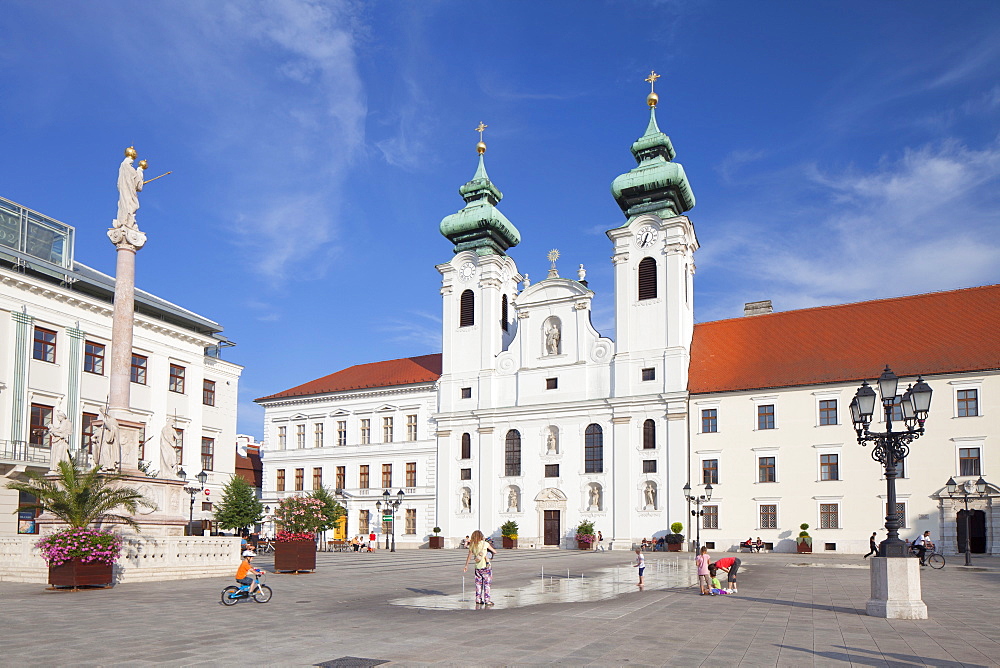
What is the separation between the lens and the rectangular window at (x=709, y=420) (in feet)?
153

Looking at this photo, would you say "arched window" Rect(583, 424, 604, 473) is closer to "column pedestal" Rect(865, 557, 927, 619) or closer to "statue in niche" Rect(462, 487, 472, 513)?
"statue in niche" Rect(462, 487, 472, 513)

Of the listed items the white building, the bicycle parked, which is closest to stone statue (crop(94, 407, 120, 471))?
the white building

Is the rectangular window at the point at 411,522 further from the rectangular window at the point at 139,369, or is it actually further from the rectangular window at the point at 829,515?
the rectangular window at the point at 829,515

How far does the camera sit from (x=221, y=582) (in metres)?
21.8

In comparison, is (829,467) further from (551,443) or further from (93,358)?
(93,358)

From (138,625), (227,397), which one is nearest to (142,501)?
(138,625)

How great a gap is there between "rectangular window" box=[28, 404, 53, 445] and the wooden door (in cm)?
2778

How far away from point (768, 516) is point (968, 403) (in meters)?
11.0

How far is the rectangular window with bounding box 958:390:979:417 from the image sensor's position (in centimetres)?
4034

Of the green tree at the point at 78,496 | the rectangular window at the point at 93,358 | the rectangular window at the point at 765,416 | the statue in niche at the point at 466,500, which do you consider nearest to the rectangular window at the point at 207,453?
the rectangular window at the point at 93,358

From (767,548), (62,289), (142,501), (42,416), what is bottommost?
(767,548)

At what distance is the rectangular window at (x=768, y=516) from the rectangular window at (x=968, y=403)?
391 inches

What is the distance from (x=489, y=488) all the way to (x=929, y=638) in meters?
41.3

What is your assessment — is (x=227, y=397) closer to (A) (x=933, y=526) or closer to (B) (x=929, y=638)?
(A) (x=933, y=526)
